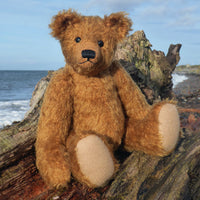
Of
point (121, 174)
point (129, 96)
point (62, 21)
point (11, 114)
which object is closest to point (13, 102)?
point (11, 114)

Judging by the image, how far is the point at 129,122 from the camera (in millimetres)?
2088

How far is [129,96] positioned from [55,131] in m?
0.81

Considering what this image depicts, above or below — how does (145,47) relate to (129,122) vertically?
above

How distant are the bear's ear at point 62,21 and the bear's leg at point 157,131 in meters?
1.01

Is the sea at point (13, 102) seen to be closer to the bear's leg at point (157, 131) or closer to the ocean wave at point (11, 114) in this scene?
the ocean wave at point (11, 114)

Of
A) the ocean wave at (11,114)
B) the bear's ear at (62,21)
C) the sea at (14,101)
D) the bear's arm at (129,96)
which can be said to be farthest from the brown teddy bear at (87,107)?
the ocean wave at (11,114)

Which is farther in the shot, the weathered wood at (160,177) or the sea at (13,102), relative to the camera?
the sea at (13,102)

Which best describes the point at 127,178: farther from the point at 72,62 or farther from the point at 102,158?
the point at 72,62

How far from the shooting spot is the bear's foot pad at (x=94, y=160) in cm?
141

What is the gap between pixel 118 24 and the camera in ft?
6.01

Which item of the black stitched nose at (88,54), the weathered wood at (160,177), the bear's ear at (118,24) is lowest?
the weathered wood at (160,177)

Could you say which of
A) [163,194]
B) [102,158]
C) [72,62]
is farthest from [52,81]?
[163,194]

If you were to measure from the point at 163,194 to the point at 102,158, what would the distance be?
23.2 inches

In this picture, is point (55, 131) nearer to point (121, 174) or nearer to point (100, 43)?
point (121, 174)
